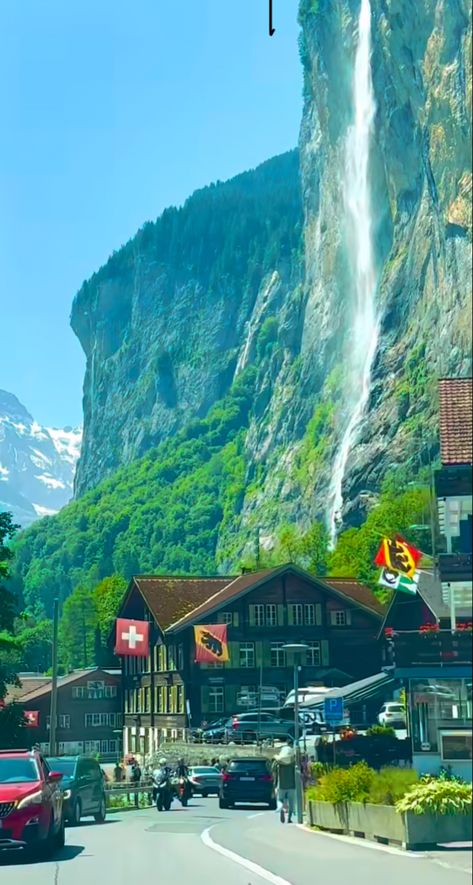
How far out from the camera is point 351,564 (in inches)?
Result: 5094

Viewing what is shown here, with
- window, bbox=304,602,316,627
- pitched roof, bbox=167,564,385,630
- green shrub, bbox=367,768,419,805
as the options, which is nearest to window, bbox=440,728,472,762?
green shrub, bbox=367,768,419,805

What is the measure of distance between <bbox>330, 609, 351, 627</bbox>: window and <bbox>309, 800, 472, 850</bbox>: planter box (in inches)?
2582

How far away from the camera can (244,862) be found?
65.1 feet

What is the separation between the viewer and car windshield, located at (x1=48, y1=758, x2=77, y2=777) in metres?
32.3

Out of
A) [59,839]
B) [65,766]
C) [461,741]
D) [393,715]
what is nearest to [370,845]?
[59,839]

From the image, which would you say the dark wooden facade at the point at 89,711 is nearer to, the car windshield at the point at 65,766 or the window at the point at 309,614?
the window at the point at 309,614

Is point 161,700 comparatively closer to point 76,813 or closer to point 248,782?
point 248,782

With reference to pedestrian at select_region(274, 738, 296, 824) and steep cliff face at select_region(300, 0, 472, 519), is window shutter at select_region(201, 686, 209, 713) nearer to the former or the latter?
steep cliff face at select_region(300, 0, 472, 519)

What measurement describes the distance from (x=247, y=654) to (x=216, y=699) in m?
3.63

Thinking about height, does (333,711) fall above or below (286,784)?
above

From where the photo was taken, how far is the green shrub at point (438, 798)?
1844 cm

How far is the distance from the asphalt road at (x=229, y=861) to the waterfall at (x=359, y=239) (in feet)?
426

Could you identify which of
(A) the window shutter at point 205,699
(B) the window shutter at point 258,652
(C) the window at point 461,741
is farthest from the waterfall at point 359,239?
(C) the window at point 461,741

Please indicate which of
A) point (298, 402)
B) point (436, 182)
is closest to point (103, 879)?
point (436, 182)
